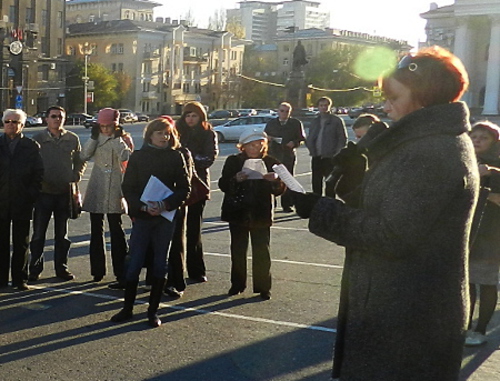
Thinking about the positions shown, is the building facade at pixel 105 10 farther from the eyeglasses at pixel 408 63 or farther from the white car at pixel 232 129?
the eyeglasses at pixel 408 63

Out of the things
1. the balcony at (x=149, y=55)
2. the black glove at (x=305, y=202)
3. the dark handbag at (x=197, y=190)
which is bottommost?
the dark handbag at (x=197, y=190)

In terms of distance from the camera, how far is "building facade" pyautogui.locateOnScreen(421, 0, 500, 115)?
255 ft

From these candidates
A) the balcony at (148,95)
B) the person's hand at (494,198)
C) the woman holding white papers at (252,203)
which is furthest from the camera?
the balcony at (148,95)

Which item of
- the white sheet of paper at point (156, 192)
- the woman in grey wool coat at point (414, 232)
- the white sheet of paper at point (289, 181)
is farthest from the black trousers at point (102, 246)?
the woman in grey wool coat at point (414, 232)

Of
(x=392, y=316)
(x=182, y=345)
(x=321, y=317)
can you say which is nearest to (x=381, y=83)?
(x=392, y=316)

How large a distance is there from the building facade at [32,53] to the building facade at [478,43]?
132 feet

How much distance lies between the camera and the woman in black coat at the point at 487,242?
6402 mm

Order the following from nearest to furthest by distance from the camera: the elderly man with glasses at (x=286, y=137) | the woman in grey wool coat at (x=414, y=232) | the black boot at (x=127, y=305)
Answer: the woman in grey wool coat at (x=414, y=232)
the black boot at (x=127, y=305)
the elderly man with glasses at (x=286, y=137)

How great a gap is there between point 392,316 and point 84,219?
1093cm

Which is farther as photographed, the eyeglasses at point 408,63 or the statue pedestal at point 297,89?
the statue pedestal at point 297,89

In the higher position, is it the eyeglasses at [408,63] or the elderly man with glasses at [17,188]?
the eyeglasses at [408,63]

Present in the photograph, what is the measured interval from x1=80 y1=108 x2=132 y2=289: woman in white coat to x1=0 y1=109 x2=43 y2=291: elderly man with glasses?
1.97 ft

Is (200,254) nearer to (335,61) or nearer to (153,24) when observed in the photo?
(335,61)

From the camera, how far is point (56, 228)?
8883 millimetres
